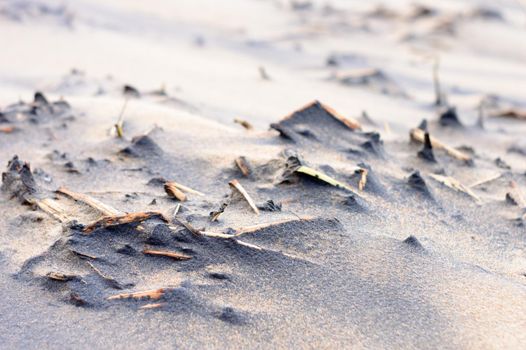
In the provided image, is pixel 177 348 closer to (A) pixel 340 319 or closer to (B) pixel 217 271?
(B) pixel 217 271

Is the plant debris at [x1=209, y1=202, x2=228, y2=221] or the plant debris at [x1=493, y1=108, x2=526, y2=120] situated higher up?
the plant debris at [x1=209, y1=202, x2=228, y2=221]

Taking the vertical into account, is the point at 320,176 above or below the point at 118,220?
below

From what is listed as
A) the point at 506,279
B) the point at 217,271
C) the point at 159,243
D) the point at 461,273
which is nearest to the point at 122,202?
the point at 159,243

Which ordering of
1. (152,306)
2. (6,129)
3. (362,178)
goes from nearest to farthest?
(152,306) → (362,178) → (6,129)

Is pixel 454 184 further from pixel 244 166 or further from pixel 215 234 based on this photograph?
pixel 215 234

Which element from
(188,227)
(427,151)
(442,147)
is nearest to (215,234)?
(188,227)

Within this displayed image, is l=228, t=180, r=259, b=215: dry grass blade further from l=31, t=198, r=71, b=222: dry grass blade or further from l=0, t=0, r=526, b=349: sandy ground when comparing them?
l=31, t=198, r=71, b=222: dry grass blade

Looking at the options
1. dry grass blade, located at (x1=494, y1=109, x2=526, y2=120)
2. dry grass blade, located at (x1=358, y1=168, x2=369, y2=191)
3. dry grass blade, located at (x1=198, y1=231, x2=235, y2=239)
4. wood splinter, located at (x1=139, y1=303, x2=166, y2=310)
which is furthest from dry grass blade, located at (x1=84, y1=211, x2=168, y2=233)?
dry grass blade, located at (x1=494, y1=109, x2=526, y2=120)

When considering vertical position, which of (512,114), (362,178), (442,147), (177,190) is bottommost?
(512,114)
